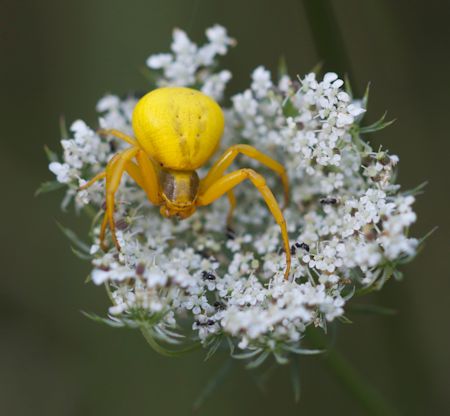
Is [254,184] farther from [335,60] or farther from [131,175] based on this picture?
[335,60]

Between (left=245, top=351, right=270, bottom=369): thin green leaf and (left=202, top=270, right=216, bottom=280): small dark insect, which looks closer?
(left=245, top=351, right=270, bottom=369): thin green leaf

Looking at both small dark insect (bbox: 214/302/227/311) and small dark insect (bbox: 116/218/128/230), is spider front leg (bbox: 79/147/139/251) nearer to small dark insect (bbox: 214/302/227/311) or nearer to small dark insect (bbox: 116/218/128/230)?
small dark insect (bbox: 116/218/128/230)

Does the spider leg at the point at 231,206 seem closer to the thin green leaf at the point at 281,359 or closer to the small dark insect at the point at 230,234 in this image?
the small dark insect at the point at 230,234

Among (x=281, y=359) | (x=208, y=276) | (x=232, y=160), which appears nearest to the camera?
(x=281, y=359)

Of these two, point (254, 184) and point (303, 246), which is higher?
point (254, 184)

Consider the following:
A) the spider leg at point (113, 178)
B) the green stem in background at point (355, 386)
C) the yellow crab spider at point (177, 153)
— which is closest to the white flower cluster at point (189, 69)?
the yellow crab spider at point (177, 153)

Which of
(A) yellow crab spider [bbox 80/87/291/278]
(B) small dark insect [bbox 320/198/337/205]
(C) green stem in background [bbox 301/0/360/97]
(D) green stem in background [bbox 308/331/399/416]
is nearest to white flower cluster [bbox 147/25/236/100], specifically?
(A) yellow crab spider [bbox 80/87/291/278]

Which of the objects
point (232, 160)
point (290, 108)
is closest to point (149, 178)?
→ point (232, 160)
